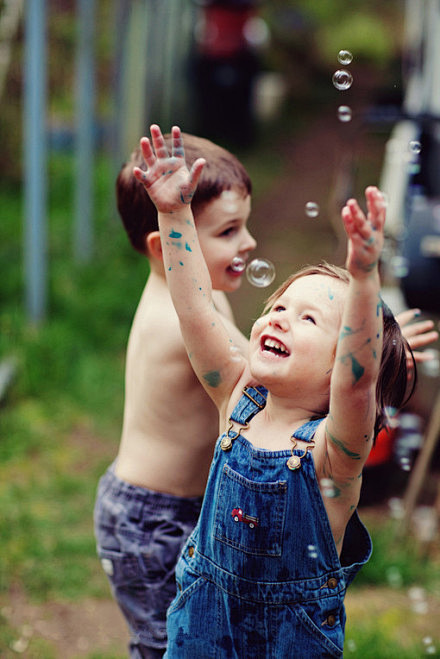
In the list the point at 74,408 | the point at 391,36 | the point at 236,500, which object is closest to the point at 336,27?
the point at 391,36

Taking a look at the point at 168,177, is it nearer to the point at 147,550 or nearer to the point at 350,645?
the point at 147,550

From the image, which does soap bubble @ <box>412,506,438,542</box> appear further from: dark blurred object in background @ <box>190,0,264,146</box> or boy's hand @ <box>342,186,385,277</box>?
dark blurred object in background @ <box>190,0,264,146</box>

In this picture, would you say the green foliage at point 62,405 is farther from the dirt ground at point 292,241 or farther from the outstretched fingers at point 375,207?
the outstretched fingers at point 375,207

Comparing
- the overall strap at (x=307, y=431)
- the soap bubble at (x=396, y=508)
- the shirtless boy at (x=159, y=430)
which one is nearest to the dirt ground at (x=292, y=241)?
the soap bubble at (x=396, y=508)

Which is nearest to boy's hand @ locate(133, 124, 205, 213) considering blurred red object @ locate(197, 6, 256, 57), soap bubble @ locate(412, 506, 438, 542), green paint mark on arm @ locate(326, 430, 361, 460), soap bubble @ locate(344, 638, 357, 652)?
green paint mark on arm @ locate(326, 430, 361, 460)

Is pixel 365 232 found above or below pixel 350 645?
above

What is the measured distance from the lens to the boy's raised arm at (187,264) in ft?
4.69

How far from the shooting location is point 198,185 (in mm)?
1680

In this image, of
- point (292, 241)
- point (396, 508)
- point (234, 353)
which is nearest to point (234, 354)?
point (234, 353)

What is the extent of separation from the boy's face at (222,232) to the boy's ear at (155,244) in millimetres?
104

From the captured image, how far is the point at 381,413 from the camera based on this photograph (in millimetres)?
1479

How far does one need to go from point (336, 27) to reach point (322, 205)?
8013mm

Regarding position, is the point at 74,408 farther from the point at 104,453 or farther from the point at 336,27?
the point at 336,27

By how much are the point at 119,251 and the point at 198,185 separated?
4.77m
